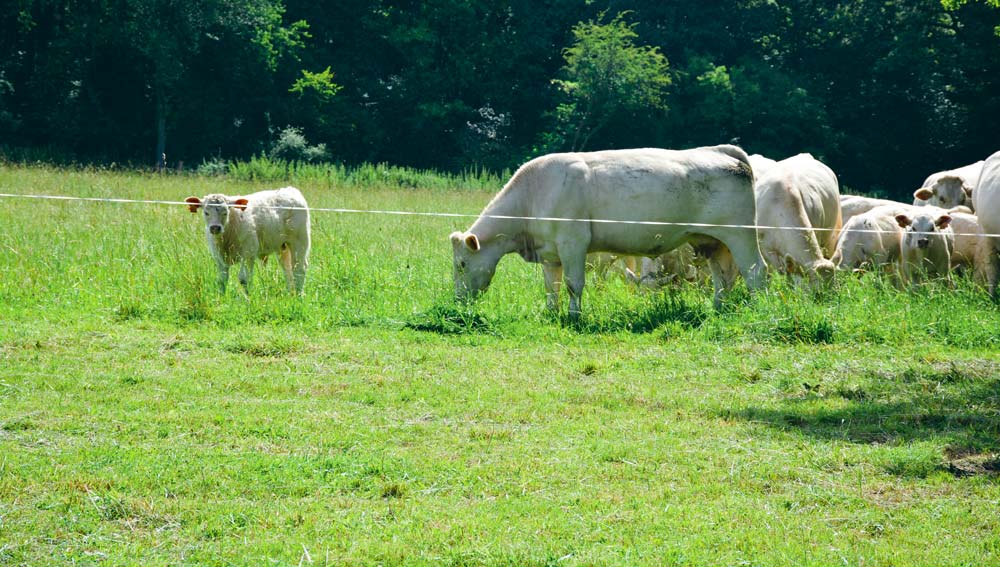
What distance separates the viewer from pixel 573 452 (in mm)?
6699

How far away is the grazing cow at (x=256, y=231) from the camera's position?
12.6m

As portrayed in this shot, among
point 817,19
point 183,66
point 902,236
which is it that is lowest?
point 902,236

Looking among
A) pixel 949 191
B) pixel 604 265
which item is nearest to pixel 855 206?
pixel 949 191

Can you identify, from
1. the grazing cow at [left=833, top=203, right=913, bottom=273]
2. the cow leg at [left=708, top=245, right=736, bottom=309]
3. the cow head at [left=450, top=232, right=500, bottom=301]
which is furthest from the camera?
the grazing cow at [left=833, top=203, right=913, bottom=273]

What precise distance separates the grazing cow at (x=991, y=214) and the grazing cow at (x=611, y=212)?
Result: 2.81 metres

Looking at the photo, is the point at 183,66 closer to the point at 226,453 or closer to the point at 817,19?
the point at 817,19

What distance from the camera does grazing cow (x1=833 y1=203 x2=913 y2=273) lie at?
43.3 ft

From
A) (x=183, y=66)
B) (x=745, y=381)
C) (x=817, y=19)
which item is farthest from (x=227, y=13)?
(x=745, y=381)

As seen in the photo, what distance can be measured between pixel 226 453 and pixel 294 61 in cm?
4333

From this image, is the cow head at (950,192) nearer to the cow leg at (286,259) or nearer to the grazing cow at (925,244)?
the grazing cow at (925,244)

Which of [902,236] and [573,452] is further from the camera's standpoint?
[902,236]

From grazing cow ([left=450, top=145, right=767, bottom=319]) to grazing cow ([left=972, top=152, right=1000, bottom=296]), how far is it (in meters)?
2.81

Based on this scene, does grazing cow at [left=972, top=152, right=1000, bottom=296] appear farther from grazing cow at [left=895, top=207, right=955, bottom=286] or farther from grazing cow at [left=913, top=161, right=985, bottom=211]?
grazing cow at [left=913, top=161, right=985, bottom=211]

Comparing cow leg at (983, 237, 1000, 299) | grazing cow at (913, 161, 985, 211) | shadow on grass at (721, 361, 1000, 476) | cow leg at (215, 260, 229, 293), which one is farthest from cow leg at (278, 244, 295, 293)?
grazing cow at (913, 161, 985, 211)
